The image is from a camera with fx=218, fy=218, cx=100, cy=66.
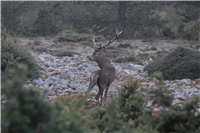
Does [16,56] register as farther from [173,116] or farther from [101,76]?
[173,116]

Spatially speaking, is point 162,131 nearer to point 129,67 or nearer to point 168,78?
point 168,78

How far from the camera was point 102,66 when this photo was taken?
719 cm

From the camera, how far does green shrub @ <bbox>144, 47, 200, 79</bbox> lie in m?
8.87

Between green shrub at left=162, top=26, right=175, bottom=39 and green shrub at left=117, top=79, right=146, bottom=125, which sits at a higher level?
green shrub at left=117, top=79, right=146, bottom=125

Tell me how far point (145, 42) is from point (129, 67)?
10525mm

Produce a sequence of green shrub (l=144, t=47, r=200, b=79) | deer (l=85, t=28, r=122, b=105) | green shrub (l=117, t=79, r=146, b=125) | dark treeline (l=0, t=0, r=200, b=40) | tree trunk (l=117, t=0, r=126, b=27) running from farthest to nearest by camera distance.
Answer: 1. tree trunk (l=117, t=0, r=126, b=27)
2. dark treeline (l=0, t=0, r=200, b=40)
3. green shrub (l=144, t=47, r=200, b=79)
4. deer (l=85, t=28, r=122, b=105)
5. green shrub (l=117, t=79, r=146, b=125)

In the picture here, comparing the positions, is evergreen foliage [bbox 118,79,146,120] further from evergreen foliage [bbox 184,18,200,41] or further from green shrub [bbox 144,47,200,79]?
evergreen foliage [bbox 184,18,200,41]

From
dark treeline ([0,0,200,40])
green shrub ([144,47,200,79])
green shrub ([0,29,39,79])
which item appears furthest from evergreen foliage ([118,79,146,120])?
dark treeline ([0,0,200,40])

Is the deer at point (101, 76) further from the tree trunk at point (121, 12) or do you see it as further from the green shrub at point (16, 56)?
the tree trunk at point (121, 12)

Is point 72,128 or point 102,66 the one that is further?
point 102,66

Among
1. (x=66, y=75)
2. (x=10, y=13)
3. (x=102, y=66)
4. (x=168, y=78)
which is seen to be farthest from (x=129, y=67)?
(x=10, y=13)

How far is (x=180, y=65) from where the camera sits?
359 inches

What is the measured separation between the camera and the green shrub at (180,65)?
8.87 meters

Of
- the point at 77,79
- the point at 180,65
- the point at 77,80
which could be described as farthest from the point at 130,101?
the point at 180,65
